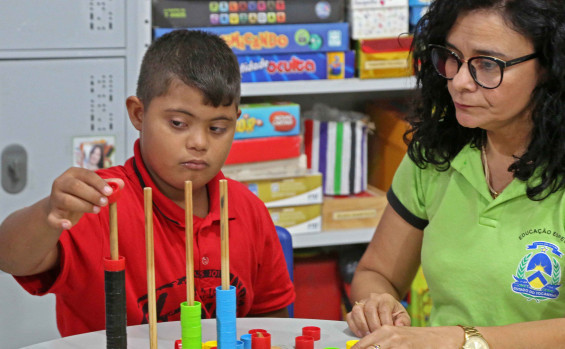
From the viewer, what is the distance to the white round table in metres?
1.29

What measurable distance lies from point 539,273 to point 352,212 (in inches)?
51.6

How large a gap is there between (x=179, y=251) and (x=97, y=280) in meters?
0.15

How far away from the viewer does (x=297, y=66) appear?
2570 millimetres

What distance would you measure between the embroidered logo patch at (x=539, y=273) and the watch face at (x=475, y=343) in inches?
7.7

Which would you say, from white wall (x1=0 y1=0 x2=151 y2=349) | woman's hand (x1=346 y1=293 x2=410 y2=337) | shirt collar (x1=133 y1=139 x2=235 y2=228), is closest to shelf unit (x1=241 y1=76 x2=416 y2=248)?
white wall (x1=0 y1=0 x2=151 y2=349)

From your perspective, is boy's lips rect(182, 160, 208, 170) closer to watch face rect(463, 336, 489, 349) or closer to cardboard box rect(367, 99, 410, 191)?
watch face rect(463, 336, 489, 349)

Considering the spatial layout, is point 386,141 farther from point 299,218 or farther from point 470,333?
point 470,333

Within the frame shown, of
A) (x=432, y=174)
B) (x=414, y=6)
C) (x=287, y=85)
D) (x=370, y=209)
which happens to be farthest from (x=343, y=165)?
(x=432, y=174)

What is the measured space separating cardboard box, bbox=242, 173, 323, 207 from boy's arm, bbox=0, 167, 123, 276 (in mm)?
1261

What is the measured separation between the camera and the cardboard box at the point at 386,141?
2752 mm

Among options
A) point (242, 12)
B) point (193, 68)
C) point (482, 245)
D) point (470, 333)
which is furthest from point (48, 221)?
point (242, 12)

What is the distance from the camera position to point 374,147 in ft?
9.58

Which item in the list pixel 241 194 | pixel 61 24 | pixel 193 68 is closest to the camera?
pixel 193 68

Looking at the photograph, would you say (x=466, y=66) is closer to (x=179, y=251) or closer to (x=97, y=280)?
(x=179, y=251)
